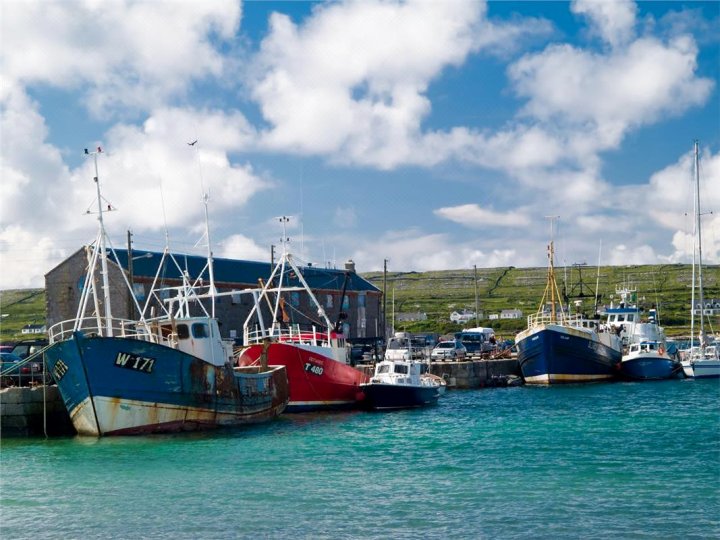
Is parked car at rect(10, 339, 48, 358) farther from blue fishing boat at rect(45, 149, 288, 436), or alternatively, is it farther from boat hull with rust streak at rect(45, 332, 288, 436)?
boat hull with rust streak at rect(45, 332, 288, 436)

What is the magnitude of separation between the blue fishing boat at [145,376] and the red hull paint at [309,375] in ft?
14.9

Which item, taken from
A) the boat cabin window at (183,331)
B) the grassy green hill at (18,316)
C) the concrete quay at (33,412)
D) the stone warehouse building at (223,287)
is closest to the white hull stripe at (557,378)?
the stone warehouse building at (223,287)

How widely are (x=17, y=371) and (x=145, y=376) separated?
1194 centimetres

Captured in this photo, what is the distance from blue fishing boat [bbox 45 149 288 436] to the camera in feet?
102

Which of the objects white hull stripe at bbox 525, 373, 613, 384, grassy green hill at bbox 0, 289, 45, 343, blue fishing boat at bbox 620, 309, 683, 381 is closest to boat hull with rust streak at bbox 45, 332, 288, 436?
white hull stripe at bbox 525, 373, 613, 384

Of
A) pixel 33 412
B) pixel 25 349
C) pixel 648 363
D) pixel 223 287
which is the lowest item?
pixel 648 363

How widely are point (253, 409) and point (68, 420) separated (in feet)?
26.5

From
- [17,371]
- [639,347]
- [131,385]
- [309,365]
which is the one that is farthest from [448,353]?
[131,385]

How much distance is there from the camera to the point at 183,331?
3538 cm

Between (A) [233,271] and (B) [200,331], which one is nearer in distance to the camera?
(B) [200,331]

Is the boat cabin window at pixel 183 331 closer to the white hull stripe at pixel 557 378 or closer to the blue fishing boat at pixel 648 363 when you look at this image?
the white hull stripe at pixel 557 378

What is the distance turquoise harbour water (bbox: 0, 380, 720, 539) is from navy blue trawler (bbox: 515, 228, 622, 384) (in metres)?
22.4

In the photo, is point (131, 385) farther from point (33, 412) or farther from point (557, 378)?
point (557, 378)

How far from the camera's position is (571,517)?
746 inches
